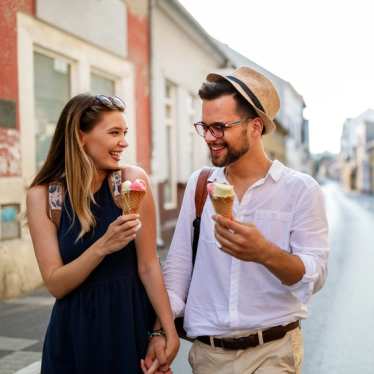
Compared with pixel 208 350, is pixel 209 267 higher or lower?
higher

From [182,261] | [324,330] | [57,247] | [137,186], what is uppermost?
[137,186]

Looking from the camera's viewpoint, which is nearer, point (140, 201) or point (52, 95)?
point (140, 201)

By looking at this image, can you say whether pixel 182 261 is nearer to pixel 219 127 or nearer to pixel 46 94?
pixel 219 127

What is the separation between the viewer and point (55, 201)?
2.39 metres

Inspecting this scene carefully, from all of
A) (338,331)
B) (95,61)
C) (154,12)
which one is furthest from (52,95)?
(338,331)

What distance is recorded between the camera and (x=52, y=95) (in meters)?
9.32

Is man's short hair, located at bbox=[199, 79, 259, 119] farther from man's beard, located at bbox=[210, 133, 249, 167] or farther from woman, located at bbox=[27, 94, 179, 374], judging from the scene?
woman, located at bbox=[27, 94, 179, 374]

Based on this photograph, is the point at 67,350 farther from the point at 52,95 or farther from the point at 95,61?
the point at 95,61

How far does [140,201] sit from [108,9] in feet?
30.8

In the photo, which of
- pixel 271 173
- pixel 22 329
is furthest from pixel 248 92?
pixel 22 329

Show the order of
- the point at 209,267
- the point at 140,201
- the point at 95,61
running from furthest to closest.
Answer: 1. the point at 95,61
2. the point at 209,267
3. the point at 140,201

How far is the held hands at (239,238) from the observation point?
1.94 m

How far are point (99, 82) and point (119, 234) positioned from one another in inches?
367

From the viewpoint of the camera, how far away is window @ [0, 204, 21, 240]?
7730 mm
